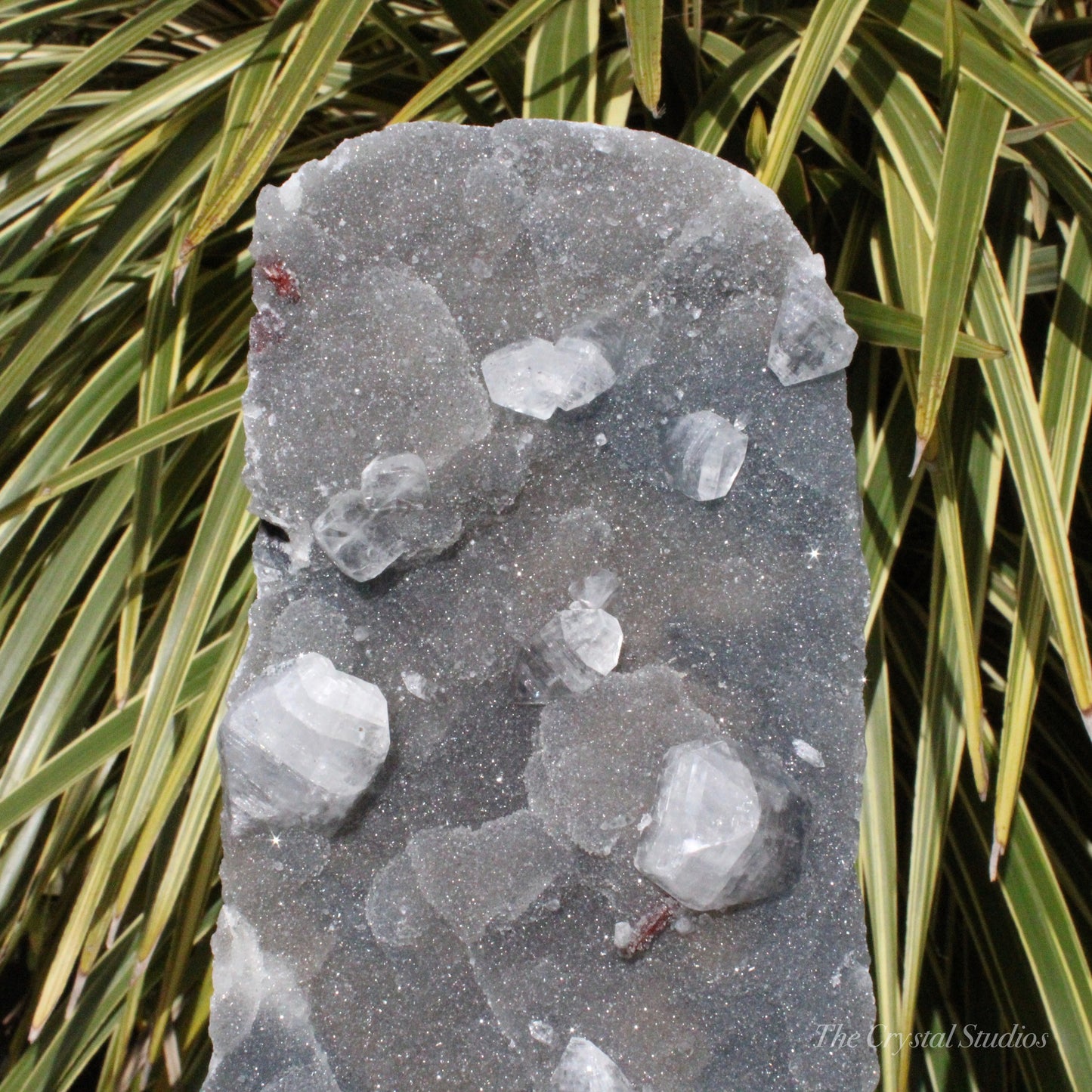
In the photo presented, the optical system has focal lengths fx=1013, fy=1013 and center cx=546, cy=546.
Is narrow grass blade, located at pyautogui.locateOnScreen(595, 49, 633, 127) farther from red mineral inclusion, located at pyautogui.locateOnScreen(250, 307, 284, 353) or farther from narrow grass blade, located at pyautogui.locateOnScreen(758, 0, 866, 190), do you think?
red mineral inclusion, located at pyautogui.locateOnScreen(250, 307, 284, 353)

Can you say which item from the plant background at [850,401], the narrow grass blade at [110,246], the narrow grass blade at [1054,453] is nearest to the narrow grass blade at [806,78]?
the plant background at [850,401]

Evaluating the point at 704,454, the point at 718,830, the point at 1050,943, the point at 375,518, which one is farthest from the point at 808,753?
the point at 1050,943

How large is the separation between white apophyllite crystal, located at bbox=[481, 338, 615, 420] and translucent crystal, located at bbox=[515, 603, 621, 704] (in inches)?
4.7

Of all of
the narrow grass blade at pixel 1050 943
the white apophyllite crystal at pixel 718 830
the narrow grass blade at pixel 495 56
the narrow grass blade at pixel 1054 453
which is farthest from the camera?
the narrow grass blade at pixel 495 56

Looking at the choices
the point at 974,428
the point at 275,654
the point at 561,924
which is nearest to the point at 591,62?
the point at 974,428

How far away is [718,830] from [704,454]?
0.69 feet

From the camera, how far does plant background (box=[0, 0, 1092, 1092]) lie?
0.70 metres

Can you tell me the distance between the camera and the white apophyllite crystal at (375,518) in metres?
0.57

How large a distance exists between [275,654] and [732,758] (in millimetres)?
272

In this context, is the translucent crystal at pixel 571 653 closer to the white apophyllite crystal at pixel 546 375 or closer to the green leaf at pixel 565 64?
the white apophyllite crystal at pixel 546 375

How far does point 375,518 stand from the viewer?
1.88 ft

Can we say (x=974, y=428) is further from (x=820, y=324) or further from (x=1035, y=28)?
(x=1035, y=28)

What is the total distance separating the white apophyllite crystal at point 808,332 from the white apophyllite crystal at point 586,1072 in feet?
1.31

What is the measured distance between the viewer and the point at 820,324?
0.58 meters
